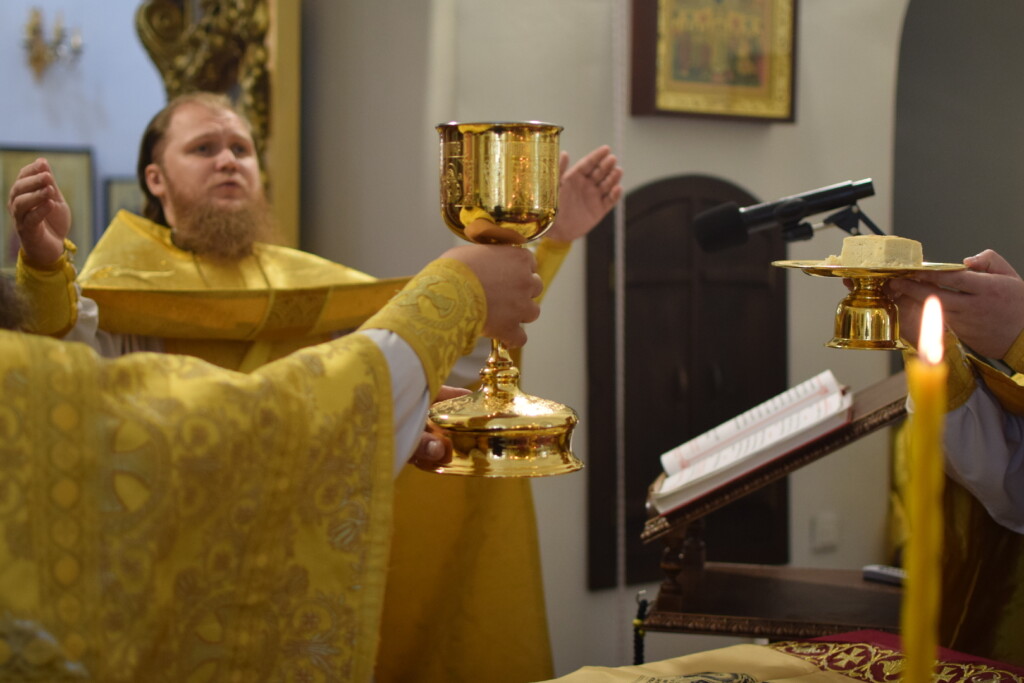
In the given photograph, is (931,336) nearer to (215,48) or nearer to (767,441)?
(767,441)

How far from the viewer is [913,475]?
0.54m

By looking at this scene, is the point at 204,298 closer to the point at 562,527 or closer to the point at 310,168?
the point at 562,527

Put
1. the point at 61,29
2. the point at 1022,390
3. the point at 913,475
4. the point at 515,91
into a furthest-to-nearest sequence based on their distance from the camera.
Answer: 1. the point at 61,29
2. the point at 515,91
3. the point at 1022,390
4. the point at 913,475

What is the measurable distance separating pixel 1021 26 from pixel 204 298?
5.57 ft

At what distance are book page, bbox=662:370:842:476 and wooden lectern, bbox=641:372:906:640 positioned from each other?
0.23 ft

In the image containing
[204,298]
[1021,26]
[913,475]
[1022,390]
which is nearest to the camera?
[913,475]

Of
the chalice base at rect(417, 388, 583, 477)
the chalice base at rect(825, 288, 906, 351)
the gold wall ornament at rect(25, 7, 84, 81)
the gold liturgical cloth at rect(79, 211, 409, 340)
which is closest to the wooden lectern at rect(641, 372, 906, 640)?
the chalice base at rect(825, 288, 906, 351)

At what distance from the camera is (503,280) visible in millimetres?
1160

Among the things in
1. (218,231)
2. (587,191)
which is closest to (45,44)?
(218,231)

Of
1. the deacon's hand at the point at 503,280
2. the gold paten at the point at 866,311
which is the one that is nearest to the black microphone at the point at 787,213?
the gold paten at the point at 866,311

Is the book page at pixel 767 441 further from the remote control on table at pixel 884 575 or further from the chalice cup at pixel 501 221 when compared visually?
the chalice cup at pixel 501 221

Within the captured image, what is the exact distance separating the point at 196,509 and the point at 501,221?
0.42m

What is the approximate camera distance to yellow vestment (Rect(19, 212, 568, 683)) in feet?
7.11

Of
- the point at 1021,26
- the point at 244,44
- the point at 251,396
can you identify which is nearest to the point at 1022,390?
the point at 1021,26
